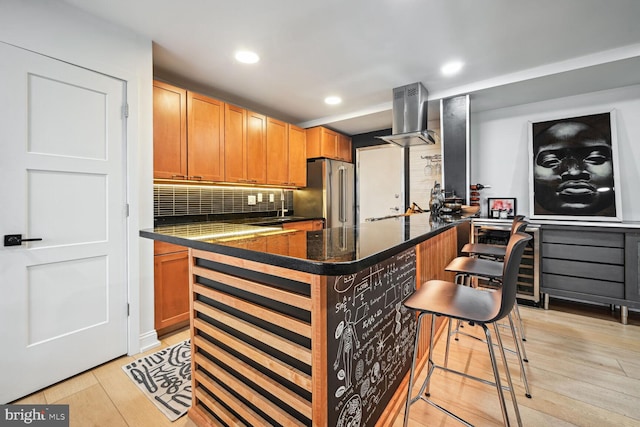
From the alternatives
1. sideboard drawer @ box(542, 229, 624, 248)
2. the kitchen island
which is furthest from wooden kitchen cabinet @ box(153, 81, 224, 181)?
sideboard drawer @ box(542, 229, 624, 248)

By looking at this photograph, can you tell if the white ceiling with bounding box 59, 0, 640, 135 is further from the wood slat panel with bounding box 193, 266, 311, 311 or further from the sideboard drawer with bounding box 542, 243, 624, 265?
the wood slat panel with bounding box 193, 266, 311, 311

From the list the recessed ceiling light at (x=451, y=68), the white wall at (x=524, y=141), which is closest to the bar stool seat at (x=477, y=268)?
the recessed ceiling light at (x=451, y=68)

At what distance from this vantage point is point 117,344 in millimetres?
2115

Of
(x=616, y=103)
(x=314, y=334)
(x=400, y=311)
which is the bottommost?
(x=400, y=311)

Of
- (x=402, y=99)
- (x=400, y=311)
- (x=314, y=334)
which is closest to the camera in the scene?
(x=314, y=334)

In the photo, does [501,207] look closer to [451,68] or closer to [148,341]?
[451,68]

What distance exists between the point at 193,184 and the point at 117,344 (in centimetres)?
177

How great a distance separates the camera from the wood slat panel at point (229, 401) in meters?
1.14

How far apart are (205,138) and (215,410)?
2580 mm

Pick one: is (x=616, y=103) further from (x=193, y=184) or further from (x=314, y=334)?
(x=193, y=184)

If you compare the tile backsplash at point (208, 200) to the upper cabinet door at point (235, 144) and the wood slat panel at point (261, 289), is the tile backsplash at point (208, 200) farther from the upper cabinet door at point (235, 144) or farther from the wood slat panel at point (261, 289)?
the wood slat panel at point (261, 289)

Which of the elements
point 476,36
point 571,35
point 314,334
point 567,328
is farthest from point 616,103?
point 314,334

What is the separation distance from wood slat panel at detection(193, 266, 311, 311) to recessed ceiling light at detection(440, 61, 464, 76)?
2.83 metres

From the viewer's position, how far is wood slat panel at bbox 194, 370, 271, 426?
1.14m
